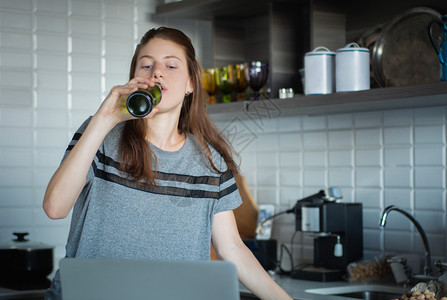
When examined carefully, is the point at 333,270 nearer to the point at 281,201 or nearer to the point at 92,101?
the point at 281,201

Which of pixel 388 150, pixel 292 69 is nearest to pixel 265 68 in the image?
pixel 292 69

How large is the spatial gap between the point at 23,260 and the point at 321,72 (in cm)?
134

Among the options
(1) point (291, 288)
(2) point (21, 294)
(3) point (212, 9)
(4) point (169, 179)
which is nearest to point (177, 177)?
(4) point (169, 179)

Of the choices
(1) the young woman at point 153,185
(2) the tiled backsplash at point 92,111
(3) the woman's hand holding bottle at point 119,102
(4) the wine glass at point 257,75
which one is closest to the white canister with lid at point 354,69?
(2) the tiled backsplash at point 92,111

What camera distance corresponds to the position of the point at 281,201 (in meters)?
2.96

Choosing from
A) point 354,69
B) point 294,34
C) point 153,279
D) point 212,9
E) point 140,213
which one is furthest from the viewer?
point 212,9

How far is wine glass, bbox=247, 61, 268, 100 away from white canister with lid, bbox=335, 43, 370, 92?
46 cm

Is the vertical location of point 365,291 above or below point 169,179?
below

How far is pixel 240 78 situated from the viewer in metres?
2.71

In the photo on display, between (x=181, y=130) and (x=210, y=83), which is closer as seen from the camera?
(x=181, y=130)

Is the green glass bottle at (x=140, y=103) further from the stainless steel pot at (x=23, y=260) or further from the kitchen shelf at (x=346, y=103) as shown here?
the stainless steel pot at (x=23, y=260)

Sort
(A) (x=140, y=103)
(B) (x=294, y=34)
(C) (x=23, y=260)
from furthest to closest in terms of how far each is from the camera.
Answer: (B) (x=294, y=34) < (C) (x=23, y=260) < (A) (x=140, y=103)

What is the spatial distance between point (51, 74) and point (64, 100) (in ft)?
0.43

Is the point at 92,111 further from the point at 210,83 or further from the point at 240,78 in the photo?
the point at 240,78
